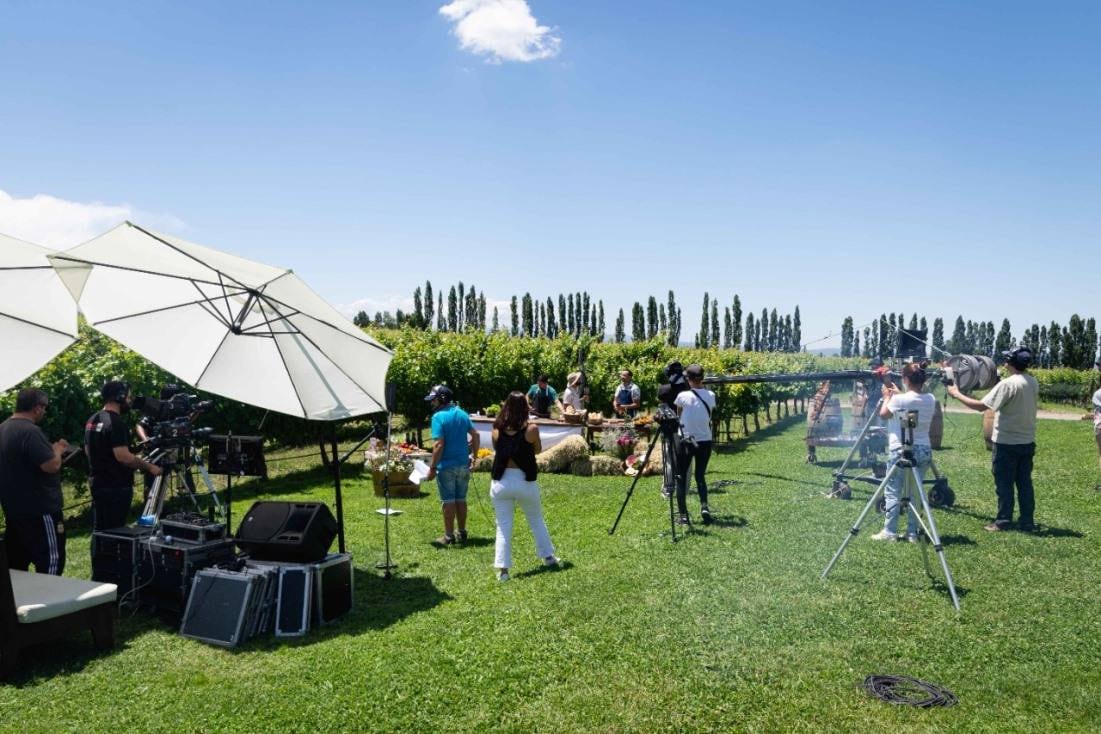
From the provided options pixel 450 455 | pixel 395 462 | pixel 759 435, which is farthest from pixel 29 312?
pixel 759 435

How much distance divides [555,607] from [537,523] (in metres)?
1.39

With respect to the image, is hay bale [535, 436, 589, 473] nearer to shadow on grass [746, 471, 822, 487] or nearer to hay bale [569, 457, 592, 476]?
hay bale [569, 457, 592, 476]

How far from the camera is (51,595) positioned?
561cm

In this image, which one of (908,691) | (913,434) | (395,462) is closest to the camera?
(908,691)

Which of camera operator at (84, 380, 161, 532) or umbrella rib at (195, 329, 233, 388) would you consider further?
camera operator at (84, 380, 161, 532)

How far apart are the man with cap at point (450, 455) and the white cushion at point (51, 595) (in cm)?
376

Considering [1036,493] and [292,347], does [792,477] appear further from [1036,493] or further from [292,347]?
[292,347]

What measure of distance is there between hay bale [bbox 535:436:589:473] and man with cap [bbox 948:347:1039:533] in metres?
7.22

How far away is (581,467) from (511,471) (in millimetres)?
7037

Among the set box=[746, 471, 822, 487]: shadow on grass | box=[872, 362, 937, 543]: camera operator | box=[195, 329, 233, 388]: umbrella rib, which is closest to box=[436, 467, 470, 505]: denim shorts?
box=[195, 329, 233, 388]: umbrella rib

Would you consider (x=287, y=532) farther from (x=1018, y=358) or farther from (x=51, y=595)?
(x=1018, y=358)

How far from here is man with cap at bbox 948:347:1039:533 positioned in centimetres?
877

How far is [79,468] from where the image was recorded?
1102 centimetres

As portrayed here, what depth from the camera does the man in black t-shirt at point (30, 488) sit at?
249 inches
